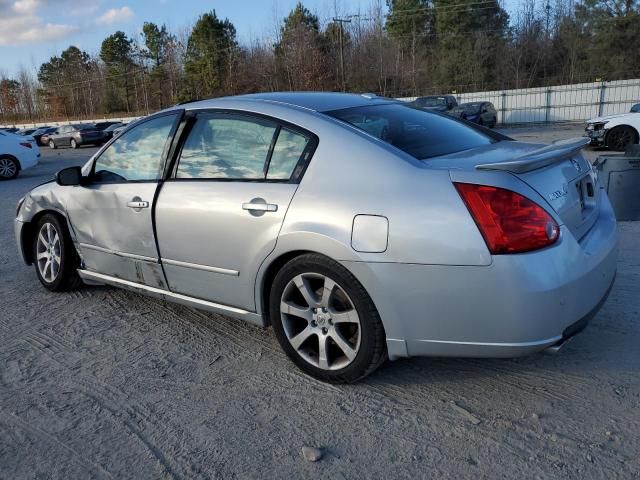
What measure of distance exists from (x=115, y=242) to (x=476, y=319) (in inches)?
104

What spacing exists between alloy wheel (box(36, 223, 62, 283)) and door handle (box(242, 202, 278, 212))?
2.24 metres

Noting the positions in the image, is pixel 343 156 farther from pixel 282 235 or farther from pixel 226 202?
pixel 226 202

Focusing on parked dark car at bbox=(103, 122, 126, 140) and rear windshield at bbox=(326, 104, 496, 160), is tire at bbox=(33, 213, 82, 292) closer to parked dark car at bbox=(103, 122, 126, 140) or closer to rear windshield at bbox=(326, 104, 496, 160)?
rear windshield at bbox=(326, 104, 496, 160)

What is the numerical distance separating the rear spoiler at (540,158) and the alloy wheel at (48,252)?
3.60m

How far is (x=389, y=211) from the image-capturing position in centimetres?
266

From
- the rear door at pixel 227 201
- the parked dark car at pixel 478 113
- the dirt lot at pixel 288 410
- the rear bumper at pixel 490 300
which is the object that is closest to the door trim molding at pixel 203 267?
the rear door at pixel 227 201

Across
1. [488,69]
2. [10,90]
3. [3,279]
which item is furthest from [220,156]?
[10,90]

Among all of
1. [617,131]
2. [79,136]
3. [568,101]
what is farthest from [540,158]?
[568,101]

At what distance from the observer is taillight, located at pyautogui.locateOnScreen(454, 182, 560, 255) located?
97.6 inches

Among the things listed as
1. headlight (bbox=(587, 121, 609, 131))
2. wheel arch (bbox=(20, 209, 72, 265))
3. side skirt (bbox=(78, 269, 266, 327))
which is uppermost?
wheel arch (bbox=(20, 209, 72, 265))

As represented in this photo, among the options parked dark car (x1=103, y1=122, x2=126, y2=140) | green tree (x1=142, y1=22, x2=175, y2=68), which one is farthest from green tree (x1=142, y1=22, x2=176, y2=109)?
parked dark car (x1=103, y1=122, x2=126, y2=140)

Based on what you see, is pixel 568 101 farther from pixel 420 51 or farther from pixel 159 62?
pixel 159 62

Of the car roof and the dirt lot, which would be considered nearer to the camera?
the dirt lot

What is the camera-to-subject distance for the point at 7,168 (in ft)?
50.6
